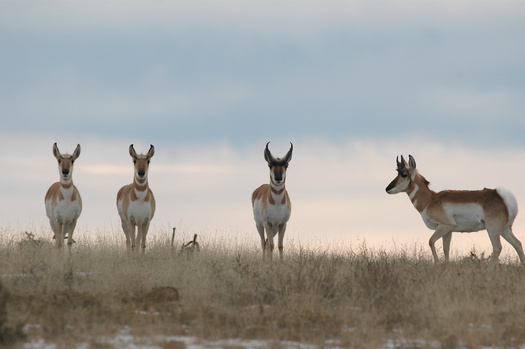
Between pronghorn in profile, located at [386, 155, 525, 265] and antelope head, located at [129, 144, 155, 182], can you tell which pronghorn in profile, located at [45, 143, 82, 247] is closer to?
antelope head, located at [129, 144, 155, 182]

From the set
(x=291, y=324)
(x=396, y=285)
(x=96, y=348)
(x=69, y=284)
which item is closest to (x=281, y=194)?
(x=396, y=285)

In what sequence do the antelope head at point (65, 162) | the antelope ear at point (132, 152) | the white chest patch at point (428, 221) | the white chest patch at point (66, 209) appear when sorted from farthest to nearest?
the white chest patch at point (428, 221) < the white chest patch at point (66, 209) < the antelope head at point (65, 162) < the antelope ear at point (132, 152)

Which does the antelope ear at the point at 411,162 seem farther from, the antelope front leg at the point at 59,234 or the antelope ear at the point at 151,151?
the antelope front leg at the point at 59,234

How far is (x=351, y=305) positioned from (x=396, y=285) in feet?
4.34

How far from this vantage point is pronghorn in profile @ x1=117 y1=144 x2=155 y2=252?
52.7 feet

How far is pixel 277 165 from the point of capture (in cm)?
1566

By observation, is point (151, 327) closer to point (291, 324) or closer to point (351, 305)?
point (291, 324)

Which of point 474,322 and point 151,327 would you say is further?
point 474,322

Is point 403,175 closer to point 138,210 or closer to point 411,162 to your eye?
point 411,162

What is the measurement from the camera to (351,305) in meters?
10.2

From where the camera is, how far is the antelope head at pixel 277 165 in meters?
15.5

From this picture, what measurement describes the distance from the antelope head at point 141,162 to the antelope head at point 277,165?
3062 mm

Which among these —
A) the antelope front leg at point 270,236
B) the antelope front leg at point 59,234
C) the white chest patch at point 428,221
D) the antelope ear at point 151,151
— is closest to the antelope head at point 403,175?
the white chest patch at point 428,221

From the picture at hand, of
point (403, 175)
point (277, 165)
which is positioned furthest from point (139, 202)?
point (403, 175)
